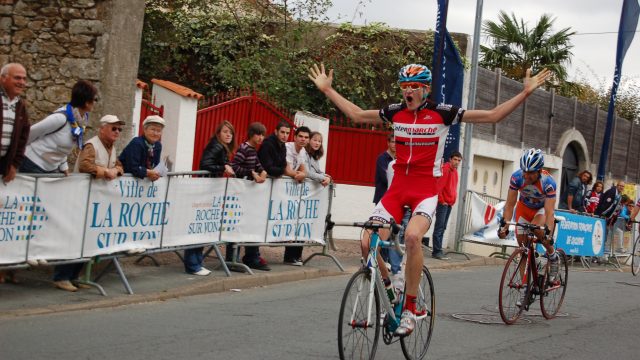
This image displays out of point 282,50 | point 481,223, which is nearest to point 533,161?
point 481,223

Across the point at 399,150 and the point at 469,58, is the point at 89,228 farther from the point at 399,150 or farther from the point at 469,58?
the point at 469,58

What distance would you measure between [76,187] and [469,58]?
15.3 meters

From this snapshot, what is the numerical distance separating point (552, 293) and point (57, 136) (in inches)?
233

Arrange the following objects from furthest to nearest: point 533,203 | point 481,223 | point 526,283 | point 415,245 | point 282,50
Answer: point 282,50, point 481,223, point 533,203, point 526,283, point 415,245

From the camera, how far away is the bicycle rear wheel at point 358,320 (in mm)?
6941

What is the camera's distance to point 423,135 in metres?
7.91

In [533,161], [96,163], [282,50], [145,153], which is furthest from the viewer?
[282,50]

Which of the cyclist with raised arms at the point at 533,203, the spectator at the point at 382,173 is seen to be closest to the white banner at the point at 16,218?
the cyclist with raised arms at the point at 533,203

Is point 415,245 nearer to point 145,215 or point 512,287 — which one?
point 512,287

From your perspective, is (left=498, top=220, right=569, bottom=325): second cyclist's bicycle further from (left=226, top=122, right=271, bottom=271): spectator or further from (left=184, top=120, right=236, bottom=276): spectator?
(left=184, top=120, right=236, bottom=276): spectator

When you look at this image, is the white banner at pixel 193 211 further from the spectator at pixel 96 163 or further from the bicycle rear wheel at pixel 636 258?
the bicycle rear wheel at pixel 636 258

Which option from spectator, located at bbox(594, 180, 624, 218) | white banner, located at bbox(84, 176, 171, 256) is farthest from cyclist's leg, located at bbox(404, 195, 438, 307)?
spectator, located at bbox(594, 180, 624, 218)

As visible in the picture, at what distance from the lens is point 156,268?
12.2 metres

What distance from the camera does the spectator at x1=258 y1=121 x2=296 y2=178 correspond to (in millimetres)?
13148
